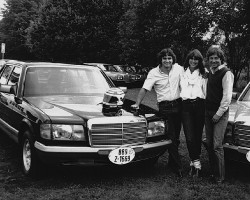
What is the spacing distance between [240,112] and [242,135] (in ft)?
1.84

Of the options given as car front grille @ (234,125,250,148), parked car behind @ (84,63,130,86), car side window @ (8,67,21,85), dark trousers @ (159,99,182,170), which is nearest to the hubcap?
car side window @ (8,67,21,85)

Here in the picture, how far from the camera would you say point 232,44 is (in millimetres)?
18906

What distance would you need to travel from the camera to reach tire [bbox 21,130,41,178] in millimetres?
4309

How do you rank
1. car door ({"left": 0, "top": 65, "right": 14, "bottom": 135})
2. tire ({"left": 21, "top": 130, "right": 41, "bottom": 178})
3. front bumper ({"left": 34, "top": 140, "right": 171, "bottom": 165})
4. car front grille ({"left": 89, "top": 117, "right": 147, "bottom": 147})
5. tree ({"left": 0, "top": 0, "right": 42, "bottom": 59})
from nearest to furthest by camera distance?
front bumper ({"left": 34, "top": 140, "right": 171, "bottom": 165}), car front grille ({"left": 89, "top": 117, "right": 147, "bottom": 147}), tire ({"left": 21, "top": 130, "right": 41, "bottom": 178}), car door ({"left": 0, "top": 65, "right": 14, "bottom": 135}), tree ({"left": 0, "top": 0, "right": 42, "bottom": 59})

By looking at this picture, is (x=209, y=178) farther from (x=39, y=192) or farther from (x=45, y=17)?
(x=45, y=17)

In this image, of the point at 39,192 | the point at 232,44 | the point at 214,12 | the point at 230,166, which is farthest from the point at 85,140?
the point at 232,44

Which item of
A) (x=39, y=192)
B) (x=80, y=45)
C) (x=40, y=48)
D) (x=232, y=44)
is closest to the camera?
(x=39, y=192)

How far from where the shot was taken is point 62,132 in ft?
13.4

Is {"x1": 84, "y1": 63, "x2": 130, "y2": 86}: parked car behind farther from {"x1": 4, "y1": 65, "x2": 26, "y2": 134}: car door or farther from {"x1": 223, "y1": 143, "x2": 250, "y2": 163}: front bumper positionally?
{"x1": 223, "y1": 143, "x2": 250, "y2": 163}: front bumper

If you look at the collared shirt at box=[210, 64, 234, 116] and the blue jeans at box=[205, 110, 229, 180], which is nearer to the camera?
the collared shirt at box=[210, 64, 234, 116]

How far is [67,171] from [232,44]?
16041 millimetres

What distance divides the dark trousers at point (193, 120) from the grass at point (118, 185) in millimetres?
439

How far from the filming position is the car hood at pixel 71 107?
421cm

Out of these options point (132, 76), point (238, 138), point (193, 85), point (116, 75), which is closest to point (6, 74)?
point (193, 85)
